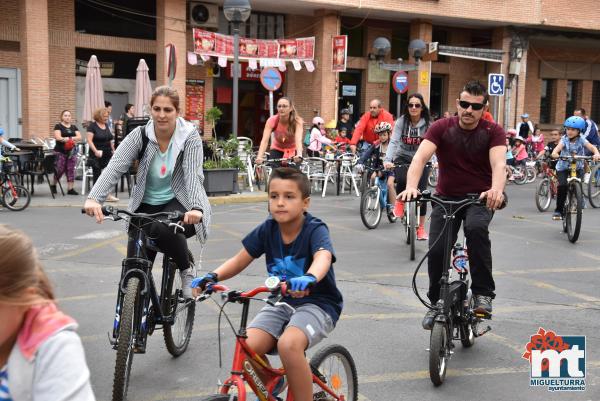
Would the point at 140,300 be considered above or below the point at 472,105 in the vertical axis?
below

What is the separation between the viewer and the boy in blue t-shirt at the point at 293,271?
3.25 metres

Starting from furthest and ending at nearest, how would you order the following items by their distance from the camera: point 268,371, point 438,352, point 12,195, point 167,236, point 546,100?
1. point 546,100
2. point 12,195
3. point 167,236
4. point 438,352
5. point 268,371

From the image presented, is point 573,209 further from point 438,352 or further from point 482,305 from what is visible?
point 438,352

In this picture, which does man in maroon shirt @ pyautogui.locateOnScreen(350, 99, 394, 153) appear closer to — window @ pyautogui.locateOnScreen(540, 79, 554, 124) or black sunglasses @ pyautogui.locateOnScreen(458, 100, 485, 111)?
black sunglasses @ pyautogui.locateOnScreen(458, 100, 485, 111)

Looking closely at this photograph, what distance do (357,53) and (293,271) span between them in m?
26.1

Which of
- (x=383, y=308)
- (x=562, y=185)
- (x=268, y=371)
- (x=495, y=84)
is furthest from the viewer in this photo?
(x=495, y=84)

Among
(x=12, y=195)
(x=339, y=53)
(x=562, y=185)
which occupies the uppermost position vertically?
(x=339, y=53)

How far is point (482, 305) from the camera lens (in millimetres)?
5203

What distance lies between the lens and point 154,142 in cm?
487

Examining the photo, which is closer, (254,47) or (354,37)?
(254,47)

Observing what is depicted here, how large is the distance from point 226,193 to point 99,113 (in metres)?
3.17

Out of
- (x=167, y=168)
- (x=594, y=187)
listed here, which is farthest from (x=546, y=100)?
(x=167, y=168)

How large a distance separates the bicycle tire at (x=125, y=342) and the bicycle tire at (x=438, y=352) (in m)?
1.84

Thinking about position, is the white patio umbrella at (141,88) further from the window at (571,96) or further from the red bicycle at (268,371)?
the window at (571,96)
